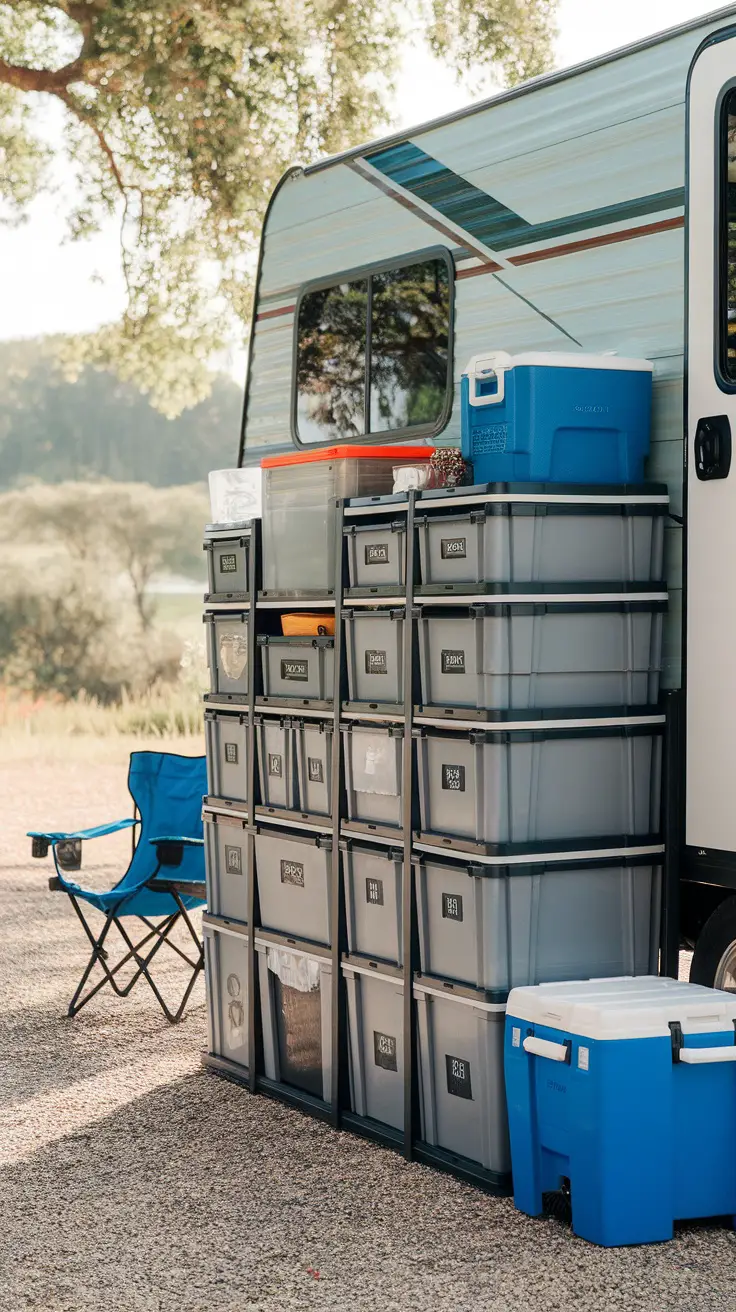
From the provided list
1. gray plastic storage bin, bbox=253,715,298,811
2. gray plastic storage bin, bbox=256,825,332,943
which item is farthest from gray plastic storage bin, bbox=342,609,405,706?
gray plastic storage bin, bbox=256,825,332,943

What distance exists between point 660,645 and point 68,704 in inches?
566

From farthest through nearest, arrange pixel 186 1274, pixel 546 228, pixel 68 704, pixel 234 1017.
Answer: pixel 68 704
pixel 234 1017
pixel 546 228
pixel 186 1274

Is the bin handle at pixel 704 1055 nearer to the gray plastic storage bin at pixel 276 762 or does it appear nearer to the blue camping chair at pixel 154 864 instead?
the gray plastic storage bin at pixel 276 762

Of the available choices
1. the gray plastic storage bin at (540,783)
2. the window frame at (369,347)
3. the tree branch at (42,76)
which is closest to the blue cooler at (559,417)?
the gray plastic storage bin at (540,783)

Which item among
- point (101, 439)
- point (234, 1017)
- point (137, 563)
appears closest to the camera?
point (234, 1017)

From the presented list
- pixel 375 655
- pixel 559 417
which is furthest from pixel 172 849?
pixel 559 417

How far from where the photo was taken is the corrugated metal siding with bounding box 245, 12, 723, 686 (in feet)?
14.3

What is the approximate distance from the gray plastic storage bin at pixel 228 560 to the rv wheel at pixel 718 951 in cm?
176

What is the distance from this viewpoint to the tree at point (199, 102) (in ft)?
34.4

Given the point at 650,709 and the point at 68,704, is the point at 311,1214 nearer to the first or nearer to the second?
the point at 650,709

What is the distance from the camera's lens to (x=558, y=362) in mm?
4262

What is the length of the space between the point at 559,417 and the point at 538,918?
1249 millimetres

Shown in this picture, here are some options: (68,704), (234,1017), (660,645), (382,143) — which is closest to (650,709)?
(660,645)

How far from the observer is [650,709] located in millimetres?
4352
